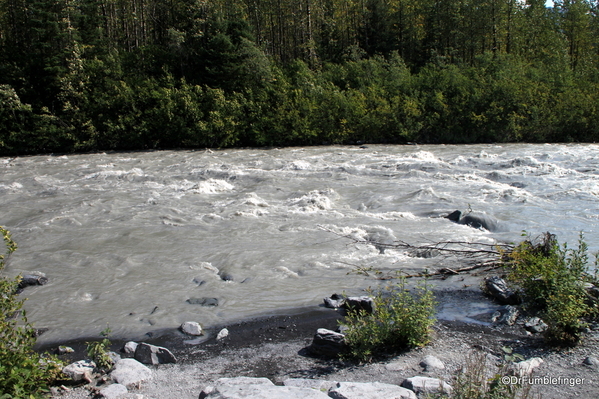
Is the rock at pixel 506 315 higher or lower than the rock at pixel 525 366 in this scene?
lower

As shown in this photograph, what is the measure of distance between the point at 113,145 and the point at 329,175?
14051 mm

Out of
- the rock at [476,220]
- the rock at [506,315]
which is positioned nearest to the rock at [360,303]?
the rock at [506,315]

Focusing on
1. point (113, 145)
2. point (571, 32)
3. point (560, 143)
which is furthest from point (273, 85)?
point (571, 32)

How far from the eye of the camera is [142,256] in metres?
9.31

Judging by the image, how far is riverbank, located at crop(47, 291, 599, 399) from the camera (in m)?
4.76

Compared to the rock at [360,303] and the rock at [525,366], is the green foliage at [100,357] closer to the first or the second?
the rock at [360,303]

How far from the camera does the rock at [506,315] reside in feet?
20.2

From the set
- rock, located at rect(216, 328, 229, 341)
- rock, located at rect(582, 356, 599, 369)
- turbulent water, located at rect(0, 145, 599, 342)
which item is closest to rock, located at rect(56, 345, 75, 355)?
turbulent water, located at rect(0, 145, 599, 342)

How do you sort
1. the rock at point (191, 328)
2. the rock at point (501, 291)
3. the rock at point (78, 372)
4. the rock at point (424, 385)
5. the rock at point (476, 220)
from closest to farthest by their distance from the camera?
the rock at point (424, 385)
the rock at point (78, 372)
the rock at point (191, 328)
the rock at point (501, 291)
the rock at point (476, 220)

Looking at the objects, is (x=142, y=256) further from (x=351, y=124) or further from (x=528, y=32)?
(x=528, y=32)

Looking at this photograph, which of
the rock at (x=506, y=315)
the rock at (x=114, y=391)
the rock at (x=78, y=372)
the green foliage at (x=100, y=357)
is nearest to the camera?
the rock at (x=114, y=391)

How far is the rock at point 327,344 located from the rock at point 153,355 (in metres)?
1.54

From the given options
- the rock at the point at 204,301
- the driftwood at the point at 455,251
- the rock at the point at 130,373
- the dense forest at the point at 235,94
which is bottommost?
the rock at the point at 204,301

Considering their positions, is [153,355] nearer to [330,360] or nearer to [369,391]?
[330,360]
